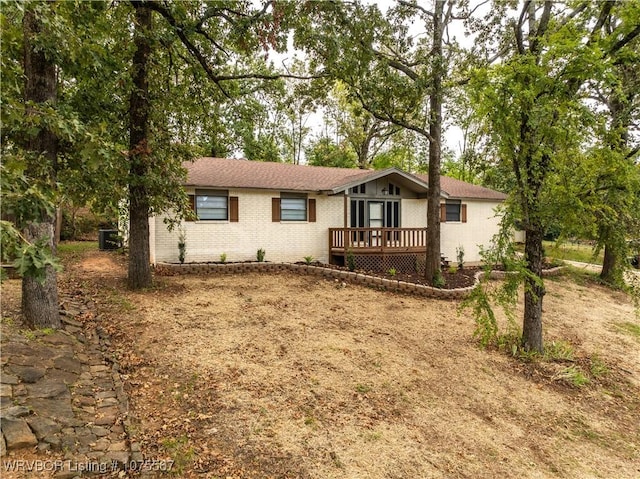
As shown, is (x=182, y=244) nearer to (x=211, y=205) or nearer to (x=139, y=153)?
(x=211, y=205)

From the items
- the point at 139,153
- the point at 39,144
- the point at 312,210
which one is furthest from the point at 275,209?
the point at 39,144

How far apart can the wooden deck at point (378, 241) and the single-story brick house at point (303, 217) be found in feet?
0.12

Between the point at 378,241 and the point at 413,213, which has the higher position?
the point at 413,213

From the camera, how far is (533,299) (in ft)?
24.7

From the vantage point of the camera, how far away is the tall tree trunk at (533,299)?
7371mm

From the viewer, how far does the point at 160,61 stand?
29.7 ft

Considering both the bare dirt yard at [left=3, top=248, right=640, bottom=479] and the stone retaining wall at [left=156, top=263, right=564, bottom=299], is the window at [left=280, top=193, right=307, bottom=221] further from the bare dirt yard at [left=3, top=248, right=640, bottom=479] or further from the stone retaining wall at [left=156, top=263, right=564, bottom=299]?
the bare dirt yard at [left=3, top=248, right=640, bottom=479]

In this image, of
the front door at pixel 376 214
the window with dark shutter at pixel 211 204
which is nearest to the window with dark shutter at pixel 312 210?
the front door at pixel 376 214

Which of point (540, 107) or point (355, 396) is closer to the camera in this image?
point (355, 396)

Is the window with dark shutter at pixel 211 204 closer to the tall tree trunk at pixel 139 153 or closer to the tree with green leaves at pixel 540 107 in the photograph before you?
the tall tree trunk at pixel 139 153

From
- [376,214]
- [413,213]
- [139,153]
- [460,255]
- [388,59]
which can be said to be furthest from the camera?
[460,255]

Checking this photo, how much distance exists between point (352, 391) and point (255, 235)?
28.7ft

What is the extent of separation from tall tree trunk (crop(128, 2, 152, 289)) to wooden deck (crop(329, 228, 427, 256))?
6.91 m

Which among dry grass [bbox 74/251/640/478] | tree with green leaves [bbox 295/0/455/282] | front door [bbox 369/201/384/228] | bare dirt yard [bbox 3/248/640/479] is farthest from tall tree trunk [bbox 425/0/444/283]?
front door [bbox 369/201/384/228]
